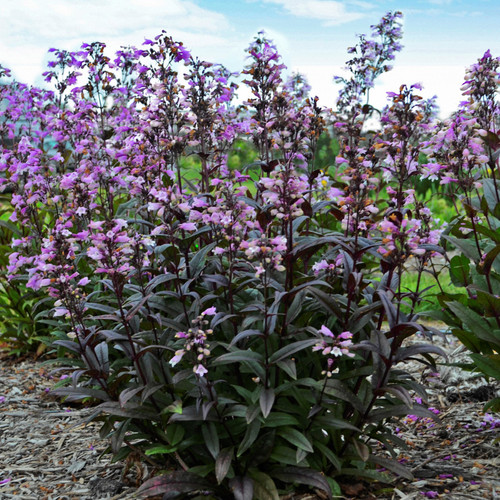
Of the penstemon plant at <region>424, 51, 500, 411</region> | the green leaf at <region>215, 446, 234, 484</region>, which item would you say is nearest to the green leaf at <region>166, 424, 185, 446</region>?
the green leaf at <region>215, 446, 234, 484</region>

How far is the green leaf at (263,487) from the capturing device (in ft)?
8.41

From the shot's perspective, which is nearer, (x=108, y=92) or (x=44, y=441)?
(x=44, y=441)

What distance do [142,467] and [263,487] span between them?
A: 2.70ft

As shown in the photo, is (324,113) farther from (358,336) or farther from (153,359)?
(153,359)

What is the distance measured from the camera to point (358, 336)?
295 cm

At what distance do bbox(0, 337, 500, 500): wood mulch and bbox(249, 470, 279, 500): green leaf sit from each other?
0.22m

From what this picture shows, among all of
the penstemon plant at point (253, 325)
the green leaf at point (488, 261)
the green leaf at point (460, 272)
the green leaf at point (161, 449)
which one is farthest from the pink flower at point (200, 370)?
the green leaf at point (460, 272)

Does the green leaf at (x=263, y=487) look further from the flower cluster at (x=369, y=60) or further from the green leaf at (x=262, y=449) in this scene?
the flower cluster at (x=369, y=60)

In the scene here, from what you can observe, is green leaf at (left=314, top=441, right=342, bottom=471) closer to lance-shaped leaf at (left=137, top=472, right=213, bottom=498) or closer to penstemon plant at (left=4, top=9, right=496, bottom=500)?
penstemon plant at (left=4, top=9, right=496, bottom=500)

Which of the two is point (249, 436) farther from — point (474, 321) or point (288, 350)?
point (474, 321)

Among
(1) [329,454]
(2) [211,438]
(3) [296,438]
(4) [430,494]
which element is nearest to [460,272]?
(4) [430,494]

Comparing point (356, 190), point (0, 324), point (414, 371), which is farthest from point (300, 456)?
point (0, 324)

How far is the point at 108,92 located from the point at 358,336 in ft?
10.1

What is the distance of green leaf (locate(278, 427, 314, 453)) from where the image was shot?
2.50 metres
